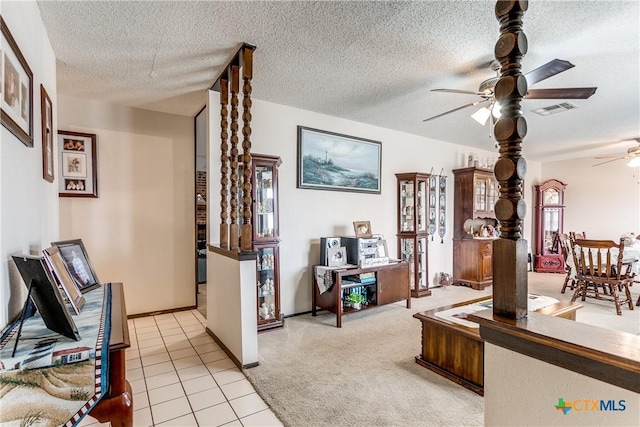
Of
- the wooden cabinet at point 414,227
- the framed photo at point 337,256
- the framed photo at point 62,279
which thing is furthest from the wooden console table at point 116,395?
the wooden cabinet at point 414,227

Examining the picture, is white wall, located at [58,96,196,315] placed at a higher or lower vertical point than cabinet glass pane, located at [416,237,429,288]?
higher

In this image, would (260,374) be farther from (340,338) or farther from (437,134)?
(437,134)

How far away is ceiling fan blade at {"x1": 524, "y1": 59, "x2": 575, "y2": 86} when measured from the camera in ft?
6.75

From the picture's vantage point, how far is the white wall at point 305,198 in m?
3.69

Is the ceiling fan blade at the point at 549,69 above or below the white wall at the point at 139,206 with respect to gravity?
above

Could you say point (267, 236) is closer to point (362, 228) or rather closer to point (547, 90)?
point (362, 228)

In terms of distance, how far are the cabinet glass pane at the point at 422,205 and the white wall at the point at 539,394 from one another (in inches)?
159

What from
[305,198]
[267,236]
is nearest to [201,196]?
[305,198]

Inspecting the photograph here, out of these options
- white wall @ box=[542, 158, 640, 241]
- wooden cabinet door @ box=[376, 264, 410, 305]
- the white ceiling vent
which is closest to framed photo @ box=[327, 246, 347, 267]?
wooden cabinet door @ box=[376, 264, 410, 305]

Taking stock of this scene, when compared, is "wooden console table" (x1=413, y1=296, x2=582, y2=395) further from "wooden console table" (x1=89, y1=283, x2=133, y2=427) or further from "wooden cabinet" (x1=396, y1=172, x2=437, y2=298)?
"wooden cabinet" (x1=396, y1=172, x2=437, y2=298)

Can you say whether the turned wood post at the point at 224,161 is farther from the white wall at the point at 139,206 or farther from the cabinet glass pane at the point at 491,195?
the cabinet glass pane at the point at 491,195

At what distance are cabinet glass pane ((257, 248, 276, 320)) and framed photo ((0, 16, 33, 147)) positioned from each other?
6.99 feet

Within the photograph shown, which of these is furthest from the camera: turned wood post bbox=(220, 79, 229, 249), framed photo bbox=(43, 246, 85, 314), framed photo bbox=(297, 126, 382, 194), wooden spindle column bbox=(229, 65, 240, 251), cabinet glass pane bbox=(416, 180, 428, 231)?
cabinet glass pane bbox=(416, 180, 428, 231)

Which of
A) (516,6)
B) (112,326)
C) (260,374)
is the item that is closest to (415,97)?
(516,6)
